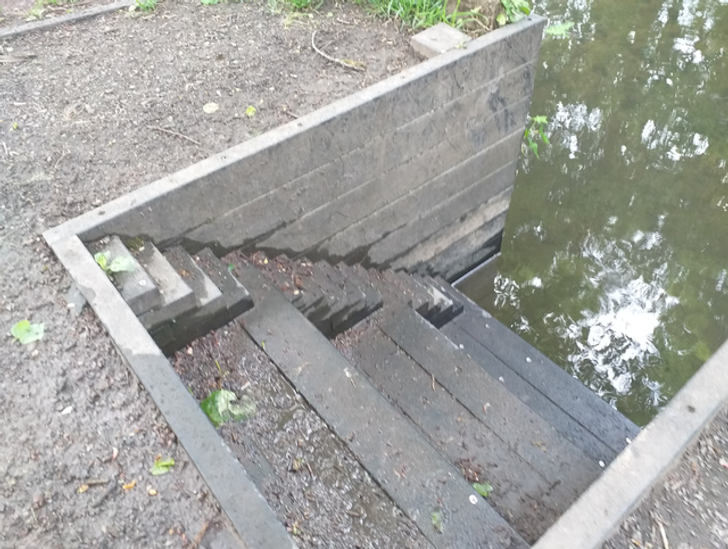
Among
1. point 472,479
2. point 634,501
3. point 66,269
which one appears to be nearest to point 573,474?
point 472,479

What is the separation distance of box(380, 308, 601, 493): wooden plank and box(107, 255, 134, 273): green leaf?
66.1 inches

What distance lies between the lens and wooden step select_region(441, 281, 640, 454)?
3576mm

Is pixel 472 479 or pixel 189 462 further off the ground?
pixel 189 462

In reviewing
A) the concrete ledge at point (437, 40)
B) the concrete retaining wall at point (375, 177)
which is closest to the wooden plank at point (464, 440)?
the concrete retaining wall at point (375, 177)

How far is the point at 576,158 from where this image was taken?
619 centimetres

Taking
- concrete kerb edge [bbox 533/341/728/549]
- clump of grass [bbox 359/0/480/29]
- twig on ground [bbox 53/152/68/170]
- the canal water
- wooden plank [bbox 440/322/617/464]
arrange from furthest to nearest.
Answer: the canal water, clump of grass [bbox 359/0/480/29], wooden plank [bbox 440/322/617/464], twig on ground [bbox 53/152/68/170], concrete kerb edge [bbox 533/341/728/549]

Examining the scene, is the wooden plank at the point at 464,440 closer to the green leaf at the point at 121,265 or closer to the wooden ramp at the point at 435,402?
the wooden ramp at the point at 435,402

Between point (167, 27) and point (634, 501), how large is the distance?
4.19 metres

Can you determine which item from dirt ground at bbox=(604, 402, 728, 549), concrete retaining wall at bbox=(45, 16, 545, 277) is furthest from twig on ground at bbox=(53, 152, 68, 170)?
dirt ground at bbox=(604, 402, 728, 549)

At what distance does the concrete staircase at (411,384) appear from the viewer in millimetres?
2590

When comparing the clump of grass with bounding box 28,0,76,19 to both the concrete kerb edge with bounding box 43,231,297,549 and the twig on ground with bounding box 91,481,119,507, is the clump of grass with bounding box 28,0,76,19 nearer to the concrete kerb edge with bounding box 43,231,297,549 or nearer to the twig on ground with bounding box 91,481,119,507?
the concrete kerb edge with bounding box 43,231,297,549

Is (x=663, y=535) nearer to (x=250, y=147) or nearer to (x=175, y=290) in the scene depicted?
(x=175, y=290)

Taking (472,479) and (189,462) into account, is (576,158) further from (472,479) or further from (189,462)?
(189,462)

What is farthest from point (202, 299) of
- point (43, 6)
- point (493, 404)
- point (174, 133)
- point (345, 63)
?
point (43, 6)
